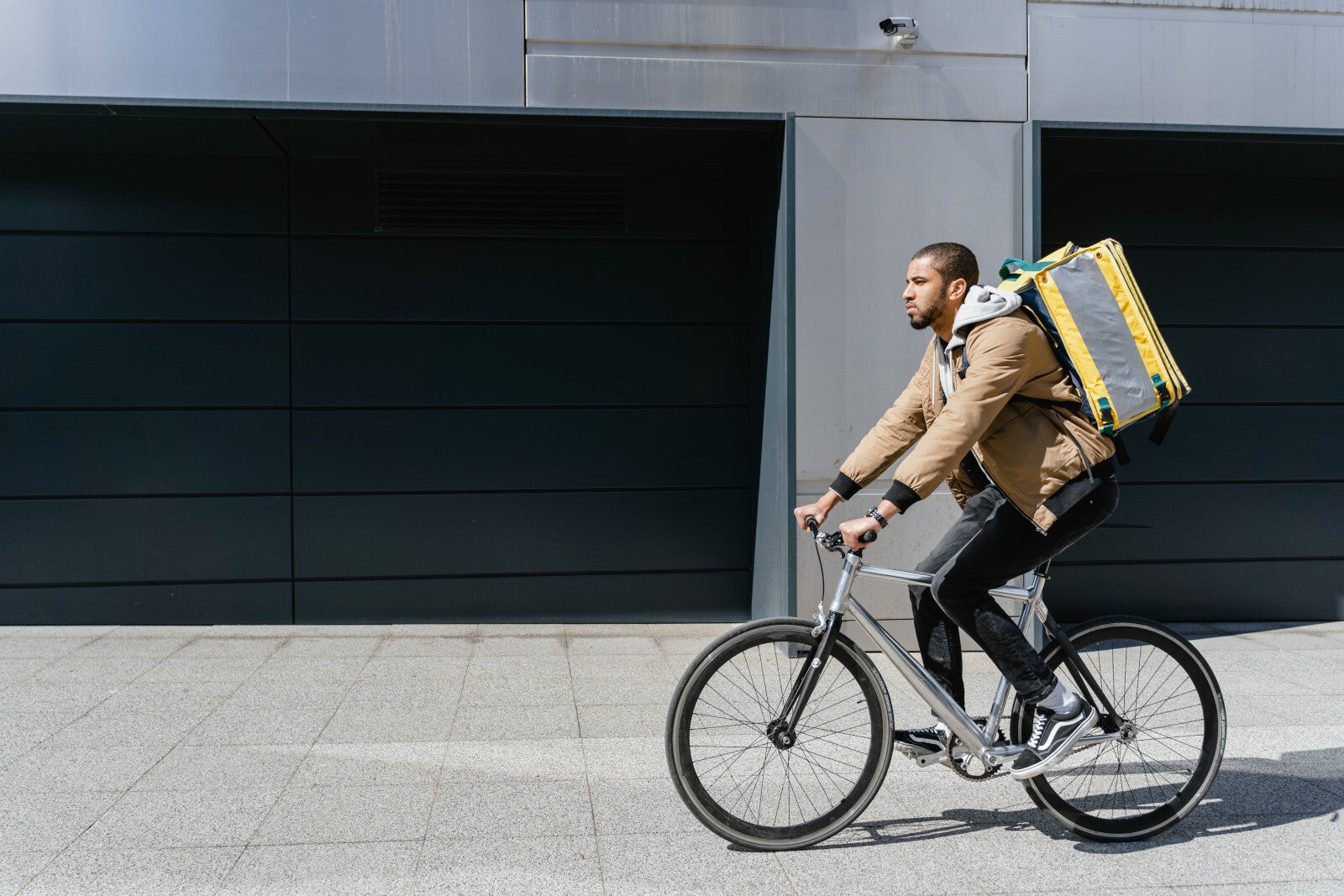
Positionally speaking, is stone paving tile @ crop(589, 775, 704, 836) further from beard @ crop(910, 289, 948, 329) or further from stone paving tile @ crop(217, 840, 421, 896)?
beard @ crop(910, 289, 948, 329)

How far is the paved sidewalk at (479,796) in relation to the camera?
10.8ft

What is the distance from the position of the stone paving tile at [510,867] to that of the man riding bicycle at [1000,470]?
1107 mm

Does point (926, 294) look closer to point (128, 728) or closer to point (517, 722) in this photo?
point (517, 722)

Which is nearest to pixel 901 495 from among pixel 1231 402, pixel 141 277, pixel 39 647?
pixel 1231 402

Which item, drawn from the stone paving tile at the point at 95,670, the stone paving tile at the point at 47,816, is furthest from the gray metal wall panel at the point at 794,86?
the stone paving tile at the point at 47,816

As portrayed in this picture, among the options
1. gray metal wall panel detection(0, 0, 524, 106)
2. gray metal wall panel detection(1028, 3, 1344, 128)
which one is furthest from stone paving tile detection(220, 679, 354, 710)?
gray metal wall panel detection(1028, 3, 1344, 128)

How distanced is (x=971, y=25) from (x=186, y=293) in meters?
5.19

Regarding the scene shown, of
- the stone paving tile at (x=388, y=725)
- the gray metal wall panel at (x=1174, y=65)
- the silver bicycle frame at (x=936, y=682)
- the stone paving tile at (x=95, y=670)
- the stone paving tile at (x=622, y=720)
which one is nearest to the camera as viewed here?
the silver bicycle frame at (x=936, y=682)

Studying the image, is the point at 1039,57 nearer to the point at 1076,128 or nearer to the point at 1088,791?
the point at 1076,128

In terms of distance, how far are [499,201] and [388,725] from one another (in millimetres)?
3651

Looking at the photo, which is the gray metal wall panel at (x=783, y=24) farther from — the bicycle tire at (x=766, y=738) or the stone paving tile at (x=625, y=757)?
the bicycle tire at (x=766, y=738)

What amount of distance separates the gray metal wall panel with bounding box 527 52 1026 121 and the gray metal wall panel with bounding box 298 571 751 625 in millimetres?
3076

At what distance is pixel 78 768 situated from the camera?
13.9ft

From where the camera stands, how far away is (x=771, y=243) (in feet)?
21.6
